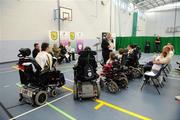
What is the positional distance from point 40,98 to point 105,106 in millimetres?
1347

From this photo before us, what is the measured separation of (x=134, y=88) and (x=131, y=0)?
1559cm

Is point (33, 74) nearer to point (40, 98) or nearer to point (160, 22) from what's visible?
point (40, 98)

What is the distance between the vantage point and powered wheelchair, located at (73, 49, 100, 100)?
3389 mm

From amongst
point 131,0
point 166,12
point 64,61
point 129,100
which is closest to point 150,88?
point 129,100

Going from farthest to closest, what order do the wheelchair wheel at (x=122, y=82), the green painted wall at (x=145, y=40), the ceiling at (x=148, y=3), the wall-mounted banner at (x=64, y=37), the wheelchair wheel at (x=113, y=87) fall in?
1. the ceiling at (x=148, y=3)
2. the green painted wall at (x=145, y=40)
3. the wall-mounted banner at (x=64, y=37)
4. the wheelchair wheel at (x=122, y=82)
5. the wheelchair wheel at (x=113, y=87)

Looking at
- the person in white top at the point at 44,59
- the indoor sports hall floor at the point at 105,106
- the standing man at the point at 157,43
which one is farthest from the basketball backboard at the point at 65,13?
the person in white top at the point at 44,59

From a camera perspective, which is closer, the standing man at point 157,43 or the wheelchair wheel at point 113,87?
the wheelchair wheel at point 113,87

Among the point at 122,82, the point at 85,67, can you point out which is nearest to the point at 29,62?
the point at 85,67

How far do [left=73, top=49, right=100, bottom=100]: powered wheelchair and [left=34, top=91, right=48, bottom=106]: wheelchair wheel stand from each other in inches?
26.0

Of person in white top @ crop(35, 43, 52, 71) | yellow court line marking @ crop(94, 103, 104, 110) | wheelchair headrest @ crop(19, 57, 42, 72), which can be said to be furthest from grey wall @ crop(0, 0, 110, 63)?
yellow court line marking @ crop(94, 103, 104, 110)

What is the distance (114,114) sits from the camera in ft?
9.31

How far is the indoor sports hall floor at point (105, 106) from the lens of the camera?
2762 mm

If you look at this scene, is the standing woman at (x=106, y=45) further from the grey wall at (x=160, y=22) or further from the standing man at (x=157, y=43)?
the grey wall at (x=160, y=22)

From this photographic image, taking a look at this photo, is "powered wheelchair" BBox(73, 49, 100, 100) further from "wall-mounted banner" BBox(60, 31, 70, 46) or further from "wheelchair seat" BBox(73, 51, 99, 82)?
"wall-mounted banner" BBox(60, 31, 70, 46)
